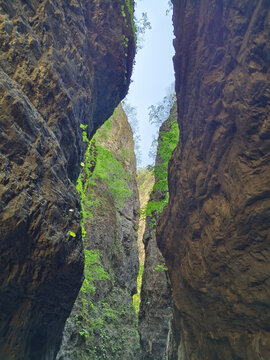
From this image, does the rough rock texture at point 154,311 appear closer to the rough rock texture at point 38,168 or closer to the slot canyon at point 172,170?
the slot canyon at point 172,170

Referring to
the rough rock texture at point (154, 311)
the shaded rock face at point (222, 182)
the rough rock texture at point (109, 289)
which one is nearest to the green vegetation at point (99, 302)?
the rough rock texture at point (109, 289)

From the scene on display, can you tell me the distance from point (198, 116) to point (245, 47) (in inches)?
77.1

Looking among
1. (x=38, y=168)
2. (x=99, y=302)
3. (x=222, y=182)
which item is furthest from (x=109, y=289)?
(x=38, y=168)

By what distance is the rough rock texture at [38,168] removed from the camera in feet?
13.0

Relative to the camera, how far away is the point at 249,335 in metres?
4.57

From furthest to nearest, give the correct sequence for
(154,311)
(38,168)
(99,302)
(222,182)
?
(154,311)
(99,302)
(222,182)
(38,168)

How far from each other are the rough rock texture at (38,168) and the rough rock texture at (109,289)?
332cm

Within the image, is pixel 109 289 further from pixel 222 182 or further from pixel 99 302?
pixel 222 182

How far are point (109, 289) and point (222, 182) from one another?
1016 cm

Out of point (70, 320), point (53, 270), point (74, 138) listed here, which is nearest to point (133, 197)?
point (70, 320)

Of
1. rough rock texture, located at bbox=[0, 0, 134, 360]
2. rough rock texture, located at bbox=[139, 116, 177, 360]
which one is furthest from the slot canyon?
rough rock texture, located at bbox=[139, 116, 177, 360]

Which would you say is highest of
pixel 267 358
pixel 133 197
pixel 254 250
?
pixel 133 197

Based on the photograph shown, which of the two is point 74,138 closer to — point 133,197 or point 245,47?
point 245,47

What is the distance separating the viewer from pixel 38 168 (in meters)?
4.43
